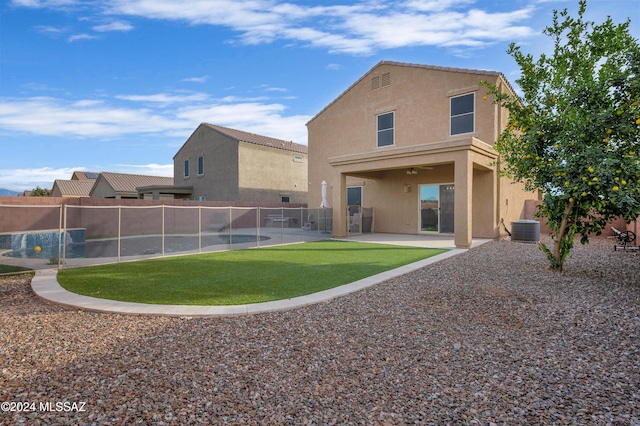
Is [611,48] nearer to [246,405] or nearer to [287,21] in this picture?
[287,21]

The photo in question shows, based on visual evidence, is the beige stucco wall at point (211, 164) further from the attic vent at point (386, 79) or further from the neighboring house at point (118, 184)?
the attic vent at point (386, 79)

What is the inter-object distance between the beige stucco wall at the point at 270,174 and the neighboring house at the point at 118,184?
11.5 meters

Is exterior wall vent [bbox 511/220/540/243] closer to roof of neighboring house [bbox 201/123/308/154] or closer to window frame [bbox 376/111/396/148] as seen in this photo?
window frame [bbox 376/111/396/148]

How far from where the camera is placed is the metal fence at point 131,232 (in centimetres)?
1141

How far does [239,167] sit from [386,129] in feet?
40.6

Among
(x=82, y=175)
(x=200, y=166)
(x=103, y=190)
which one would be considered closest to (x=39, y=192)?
(x=82, y=175)

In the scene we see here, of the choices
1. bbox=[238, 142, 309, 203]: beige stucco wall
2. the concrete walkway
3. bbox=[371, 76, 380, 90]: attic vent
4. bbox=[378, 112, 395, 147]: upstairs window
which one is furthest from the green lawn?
bbox=[238, 142, 309, 203]: beige stucco wall

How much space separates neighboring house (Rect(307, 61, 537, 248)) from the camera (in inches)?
501

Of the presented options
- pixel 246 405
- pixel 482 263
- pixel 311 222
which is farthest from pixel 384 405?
pixel 311 222

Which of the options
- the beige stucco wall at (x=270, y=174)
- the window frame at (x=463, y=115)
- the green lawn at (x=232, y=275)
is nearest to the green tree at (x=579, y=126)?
the green lawn at (x=232, y=275)

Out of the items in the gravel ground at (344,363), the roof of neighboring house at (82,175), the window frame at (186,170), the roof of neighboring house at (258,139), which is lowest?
the gravel ground at (344,363)

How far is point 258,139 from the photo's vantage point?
28719 mm

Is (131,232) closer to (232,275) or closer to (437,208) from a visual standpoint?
(232,275)

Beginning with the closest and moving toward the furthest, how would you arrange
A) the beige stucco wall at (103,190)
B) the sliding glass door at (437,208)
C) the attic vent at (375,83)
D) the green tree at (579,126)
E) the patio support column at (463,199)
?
the green tree at (579,126), the patio support column at (463,199), the sliding glass door at (437,208), the attic vent at (375,83), the beige stucco wall at (103,190)
